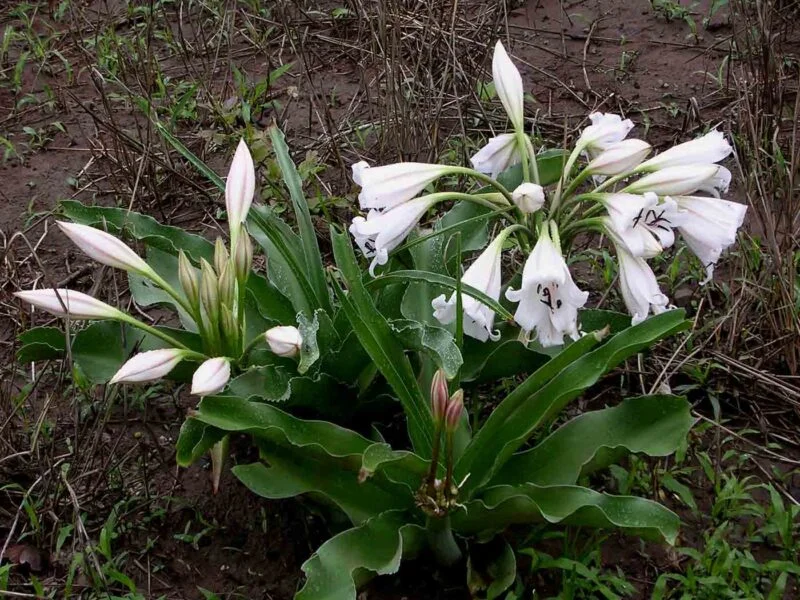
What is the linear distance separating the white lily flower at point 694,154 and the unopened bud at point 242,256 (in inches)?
33.0

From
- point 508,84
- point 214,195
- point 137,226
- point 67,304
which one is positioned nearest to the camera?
point 67,304

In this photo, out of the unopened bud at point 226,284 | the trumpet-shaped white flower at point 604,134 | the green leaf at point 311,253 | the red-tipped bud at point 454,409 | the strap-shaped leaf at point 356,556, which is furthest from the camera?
the green leaf at point 311,253

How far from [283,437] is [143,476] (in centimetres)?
64

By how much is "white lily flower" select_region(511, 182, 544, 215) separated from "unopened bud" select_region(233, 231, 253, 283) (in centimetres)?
56

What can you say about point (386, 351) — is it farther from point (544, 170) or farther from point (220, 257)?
point (544, 170)

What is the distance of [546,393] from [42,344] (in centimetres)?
116

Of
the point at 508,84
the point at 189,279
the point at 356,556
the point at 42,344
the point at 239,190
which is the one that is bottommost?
the point at 356,556

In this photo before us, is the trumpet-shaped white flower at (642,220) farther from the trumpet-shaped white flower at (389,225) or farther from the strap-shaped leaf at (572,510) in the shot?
the strap-shaped leaf at (572,510)

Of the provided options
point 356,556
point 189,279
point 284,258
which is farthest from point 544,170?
point 356,556

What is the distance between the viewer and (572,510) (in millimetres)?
1743

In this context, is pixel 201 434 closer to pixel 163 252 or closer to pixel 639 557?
pixel 163 252

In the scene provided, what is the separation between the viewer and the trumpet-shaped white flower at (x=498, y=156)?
2129mm

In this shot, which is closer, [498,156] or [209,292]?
[209,292]

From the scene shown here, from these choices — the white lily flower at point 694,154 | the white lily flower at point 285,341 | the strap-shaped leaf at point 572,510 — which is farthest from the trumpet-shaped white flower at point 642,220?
the white lily flower at point 285,341
